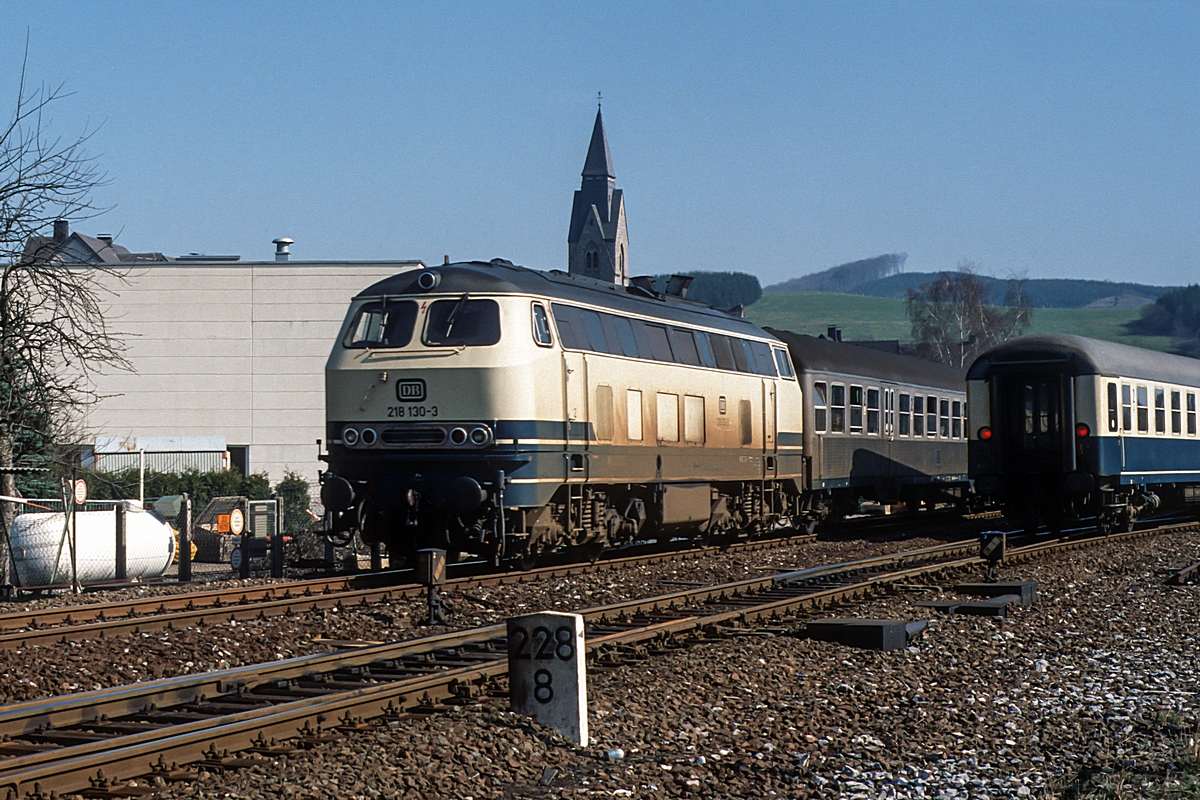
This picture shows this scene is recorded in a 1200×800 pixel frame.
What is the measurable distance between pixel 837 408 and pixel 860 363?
76.1 inches

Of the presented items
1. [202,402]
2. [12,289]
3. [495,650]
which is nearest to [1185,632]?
[495,650]

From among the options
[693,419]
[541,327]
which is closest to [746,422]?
[693,419]

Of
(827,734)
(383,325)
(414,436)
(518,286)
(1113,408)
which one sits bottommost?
(827,734)

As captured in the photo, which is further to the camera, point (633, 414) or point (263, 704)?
point (633, 414)

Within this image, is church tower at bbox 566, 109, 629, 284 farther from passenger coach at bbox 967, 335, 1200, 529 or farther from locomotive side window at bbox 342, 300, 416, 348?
locomotive side window at bbox 342, 300, 416, 348

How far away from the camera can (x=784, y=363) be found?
23328mm

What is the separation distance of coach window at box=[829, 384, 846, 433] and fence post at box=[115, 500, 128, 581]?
40.8 feet

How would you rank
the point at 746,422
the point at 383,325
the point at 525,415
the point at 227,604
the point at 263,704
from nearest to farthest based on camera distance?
the point at 263,704
the point at 227,604
the point at 525,415
the point at 383,325
the point at 746,422

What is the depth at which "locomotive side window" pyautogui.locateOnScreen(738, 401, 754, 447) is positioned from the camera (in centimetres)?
2106

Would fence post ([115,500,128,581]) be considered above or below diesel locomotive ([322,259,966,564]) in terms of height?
below

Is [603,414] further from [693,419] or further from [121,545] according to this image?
[121,545]

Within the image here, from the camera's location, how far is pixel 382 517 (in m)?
16.1

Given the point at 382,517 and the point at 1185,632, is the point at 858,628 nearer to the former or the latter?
the point at 1185,632

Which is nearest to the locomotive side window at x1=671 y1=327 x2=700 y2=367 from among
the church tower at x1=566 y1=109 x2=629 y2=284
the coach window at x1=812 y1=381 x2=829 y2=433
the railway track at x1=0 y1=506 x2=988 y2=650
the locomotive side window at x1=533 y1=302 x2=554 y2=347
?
the railway track at x1=0 y1=506 x2=988 y2=650
